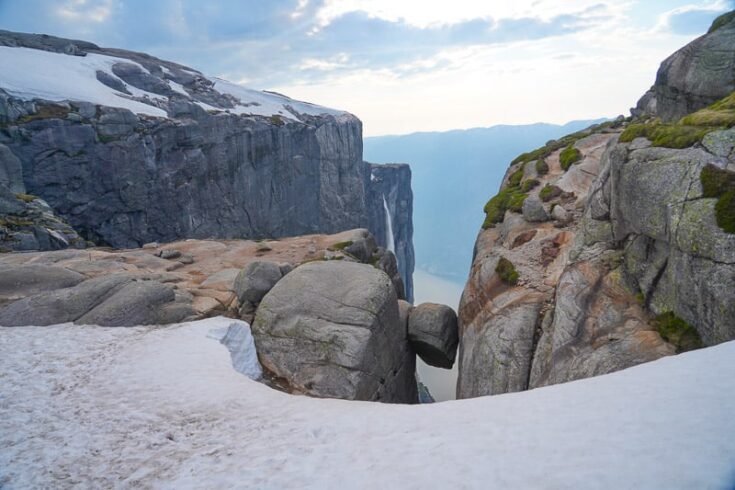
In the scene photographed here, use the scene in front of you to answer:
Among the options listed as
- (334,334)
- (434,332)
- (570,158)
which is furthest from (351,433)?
(570,158)

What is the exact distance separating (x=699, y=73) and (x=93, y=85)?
92401 millimetres

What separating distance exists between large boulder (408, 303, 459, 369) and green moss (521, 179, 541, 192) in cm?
1347

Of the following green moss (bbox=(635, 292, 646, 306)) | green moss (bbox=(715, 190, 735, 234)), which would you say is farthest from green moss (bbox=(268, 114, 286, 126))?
green moss (bbox=(715, 190, 735, 234))

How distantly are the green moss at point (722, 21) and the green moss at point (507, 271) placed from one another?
1805 centimetres

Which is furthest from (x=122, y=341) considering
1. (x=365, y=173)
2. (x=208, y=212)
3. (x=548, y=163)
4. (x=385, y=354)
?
(x=365, y=173)

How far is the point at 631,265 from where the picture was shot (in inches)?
658

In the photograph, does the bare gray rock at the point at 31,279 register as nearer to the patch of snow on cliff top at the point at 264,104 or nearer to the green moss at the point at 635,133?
the green moss at the point at 635,133

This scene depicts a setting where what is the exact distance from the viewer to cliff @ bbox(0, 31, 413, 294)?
209 feet

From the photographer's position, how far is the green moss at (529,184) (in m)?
32.8

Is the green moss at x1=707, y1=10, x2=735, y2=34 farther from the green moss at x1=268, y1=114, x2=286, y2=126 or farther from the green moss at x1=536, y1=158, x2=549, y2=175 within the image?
the green moss at x1=268, y1=114, x2=286, y2=126

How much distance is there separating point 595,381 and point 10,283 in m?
28.2

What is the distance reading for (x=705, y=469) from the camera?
7121mm

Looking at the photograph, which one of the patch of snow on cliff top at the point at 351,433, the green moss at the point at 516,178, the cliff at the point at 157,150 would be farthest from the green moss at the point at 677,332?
the cliff at the point at 157,150

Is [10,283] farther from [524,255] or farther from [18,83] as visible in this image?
[18,83]
